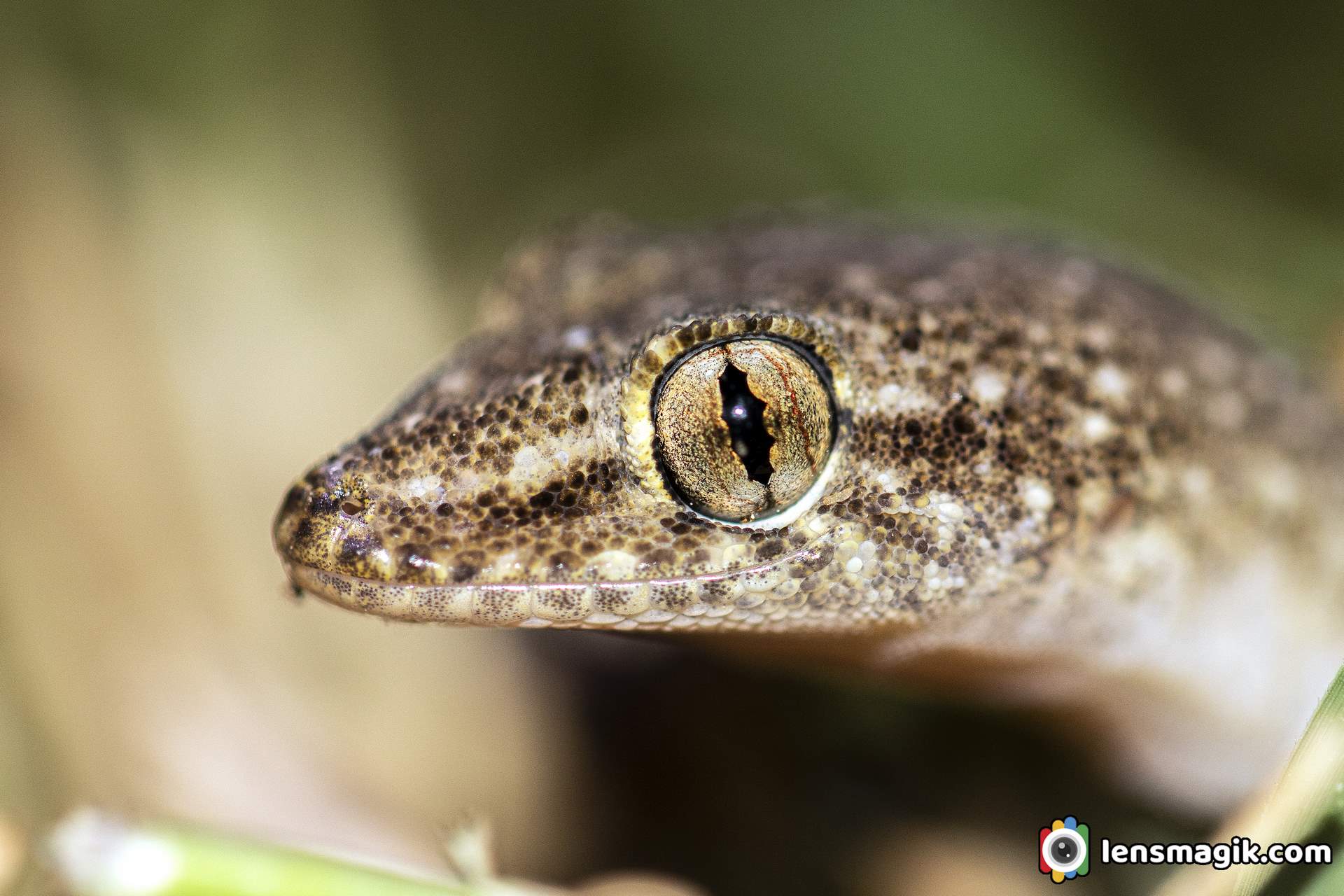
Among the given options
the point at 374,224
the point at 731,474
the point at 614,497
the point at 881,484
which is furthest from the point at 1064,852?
the point at 374,224

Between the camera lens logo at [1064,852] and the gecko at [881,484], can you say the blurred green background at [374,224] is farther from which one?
the gecko at [881,484]

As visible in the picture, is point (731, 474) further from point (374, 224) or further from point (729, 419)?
point (374, 224)

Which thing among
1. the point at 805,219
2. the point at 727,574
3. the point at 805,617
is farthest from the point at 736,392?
the point at 805,219

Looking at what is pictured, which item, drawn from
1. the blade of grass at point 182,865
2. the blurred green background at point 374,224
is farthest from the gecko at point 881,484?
the blurred green background at point 374,224

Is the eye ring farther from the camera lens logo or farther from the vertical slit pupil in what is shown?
the camera lens logo

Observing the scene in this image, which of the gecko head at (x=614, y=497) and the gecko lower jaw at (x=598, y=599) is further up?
the gecko head at (x=614, y=497)

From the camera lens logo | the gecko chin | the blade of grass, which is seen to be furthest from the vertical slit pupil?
the camera lens logo

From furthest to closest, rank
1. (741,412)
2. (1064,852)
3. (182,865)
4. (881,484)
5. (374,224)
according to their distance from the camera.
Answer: (374,224), (1064,852), (881,484), (741,412), (182,865)
